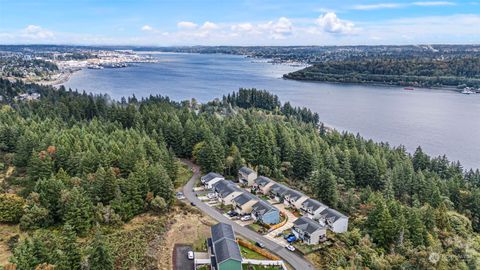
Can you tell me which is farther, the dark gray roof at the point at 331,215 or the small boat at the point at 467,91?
the small boat at the point at 467,91

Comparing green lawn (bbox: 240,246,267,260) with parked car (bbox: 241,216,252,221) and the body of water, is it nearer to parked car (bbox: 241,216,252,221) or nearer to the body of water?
parked car (bbox: 241,216,252,221)

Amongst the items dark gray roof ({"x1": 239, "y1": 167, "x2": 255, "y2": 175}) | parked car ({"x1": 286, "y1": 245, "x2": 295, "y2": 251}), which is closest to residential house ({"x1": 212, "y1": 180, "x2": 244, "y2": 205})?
dark gray roof ({"x1": 239, "y1": 167, "x2": 255, "y2": 175})

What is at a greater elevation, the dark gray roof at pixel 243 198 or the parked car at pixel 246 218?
the dark gray roof at pixel 243 198

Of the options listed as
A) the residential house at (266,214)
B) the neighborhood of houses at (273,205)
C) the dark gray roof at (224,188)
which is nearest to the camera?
the neighborhood of houses at (273,205)

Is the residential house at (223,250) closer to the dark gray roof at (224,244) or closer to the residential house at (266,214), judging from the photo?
the dark gray roof at (224,244)

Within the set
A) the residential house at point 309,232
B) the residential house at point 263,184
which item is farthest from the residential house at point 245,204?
the residential house at point 309,232

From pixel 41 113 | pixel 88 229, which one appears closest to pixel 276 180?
pixel 88 229

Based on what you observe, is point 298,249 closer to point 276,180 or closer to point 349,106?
point 276,180
